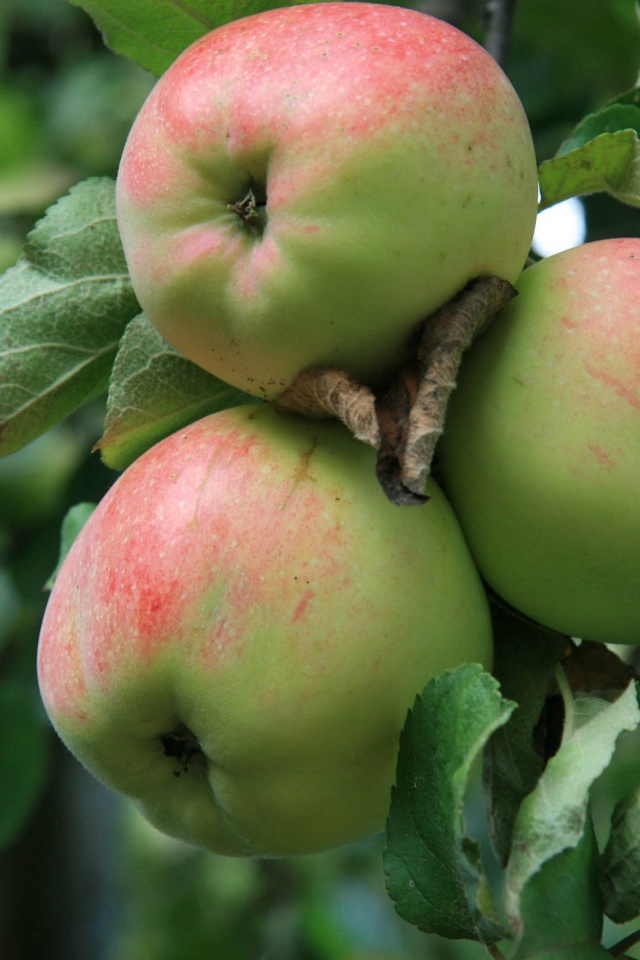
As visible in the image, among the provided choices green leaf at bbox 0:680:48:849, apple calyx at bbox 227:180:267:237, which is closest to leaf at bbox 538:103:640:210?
apple calyx at bbox 227:180:267:237

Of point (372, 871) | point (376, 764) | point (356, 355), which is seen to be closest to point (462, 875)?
point (376, 764)

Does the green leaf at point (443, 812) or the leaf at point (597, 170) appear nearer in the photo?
the green leaf at point (443, 812)

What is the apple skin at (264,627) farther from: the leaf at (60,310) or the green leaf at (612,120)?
the green leaf at (612,120)

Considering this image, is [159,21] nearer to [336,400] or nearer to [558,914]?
[336,400]

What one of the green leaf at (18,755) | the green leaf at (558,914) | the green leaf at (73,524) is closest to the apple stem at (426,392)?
the green leaf at (558,914)

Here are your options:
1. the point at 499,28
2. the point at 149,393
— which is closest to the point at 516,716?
the point at 149,393

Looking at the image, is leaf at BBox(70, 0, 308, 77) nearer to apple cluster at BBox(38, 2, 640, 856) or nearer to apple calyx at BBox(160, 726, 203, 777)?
apple cluster at BBox(38, 2, 640, 856)
